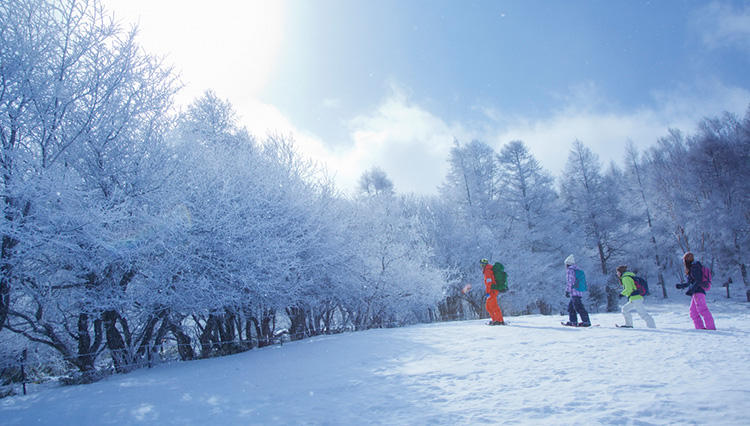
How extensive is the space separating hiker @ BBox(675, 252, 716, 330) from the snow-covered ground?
490 mm

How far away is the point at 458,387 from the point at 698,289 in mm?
6159

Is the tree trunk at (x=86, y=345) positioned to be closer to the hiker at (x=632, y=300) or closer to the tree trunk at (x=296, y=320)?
the tree trunk at (x=296, y=320)

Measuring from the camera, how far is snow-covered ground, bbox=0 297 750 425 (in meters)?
3.05

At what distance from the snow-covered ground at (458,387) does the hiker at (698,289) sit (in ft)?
1.61

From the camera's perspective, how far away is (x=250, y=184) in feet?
34.0

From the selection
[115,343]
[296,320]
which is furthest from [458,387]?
[296,320]

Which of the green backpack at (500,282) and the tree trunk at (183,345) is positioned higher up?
the green backpack at (500,282)

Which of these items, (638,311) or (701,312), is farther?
(638,311)

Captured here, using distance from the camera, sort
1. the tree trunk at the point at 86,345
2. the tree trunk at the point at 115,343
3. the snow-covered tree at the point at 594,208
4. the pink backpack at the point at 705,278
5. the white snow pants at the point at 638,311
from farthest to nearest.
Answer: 1. the snow-covered tree at the point at 594,208
2. the tree trunk at the point at 115,343
3. the white snow pants at the point at 638,311
4. the tree trunk at the point at 86,345
5. the pink backpack at the point at 705,278

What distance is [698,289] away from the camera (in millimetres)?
6953

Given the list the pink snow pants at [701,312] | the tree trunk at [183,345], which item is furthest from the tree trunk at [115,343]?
the pink snow pants at [701,312]

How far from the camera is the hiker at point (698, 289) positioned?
6.79m

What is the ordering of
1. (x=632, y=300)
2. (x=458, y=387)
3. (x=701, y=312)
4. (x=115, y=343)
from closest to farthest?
1. (x=458, y=387)
2. (x=701, y=312)
3. (x=632, y=300)
4. (x=115, y=343)

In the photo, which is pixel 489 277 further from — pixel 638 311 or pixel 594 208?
pixel 594 208
